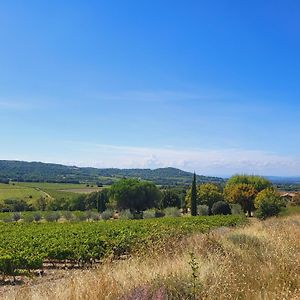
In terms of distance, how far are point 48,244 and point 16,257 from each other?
165 inches

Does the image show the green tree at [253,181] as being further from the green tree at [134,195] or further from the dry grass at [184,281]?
the dry grass at [184,281]

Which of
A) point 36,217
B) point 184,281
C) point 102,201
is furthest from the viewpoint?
point 102,201

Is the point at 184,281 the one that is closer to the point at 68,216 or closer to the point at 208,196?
the point at 68,216

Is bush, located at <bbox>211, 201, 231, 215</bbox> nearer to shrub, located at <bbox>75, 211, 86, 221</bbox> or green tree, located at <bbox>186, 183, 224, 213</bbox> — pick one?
green tree, located at <bbox>186, 183, 224, 213</bbox>

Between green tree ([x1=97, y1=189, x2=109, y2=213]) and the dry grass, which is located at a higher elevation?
the dry grass

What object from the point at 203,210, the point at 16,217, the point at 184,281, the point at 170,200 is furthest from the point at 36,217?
the point at 184,281

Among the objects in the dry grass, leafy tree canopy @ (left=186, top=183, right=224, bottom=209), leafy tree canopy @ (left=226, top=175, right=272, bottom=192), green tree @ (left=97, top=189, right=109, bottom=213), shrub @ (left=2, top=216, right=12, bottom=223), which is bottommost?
shrub @ (left=2, top=216, right=12, bottom=223)

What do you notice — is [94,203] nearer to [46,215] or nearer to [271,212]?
[46,215]

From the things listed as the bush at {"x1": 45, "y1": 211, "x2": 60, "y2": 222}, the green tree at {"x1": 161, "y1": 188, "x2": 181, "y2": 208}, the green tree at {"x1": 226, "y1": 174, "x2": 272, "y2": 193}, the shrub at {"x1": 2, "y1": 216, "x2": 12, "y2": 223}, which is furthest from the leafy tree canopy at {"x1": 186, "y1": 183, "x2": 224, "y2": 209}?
the shrub at {"x1": 2, "y1": 216, "x2": 12, "y2": 223}

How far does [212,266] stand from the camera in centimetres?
556

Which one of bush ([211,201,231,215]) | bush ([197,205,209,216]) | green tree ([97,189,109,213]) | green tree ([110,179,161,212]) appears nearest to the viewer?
bush ([211,201,231,215])

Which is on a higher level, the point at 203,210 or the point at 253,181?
the point at 253,181

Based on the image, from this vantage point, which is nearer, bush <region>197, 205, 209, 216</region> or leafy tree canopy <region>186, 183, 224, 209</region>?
bush <region>197, 205, 209, 216</region>

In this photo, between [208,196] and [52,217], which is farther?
[208,196]
